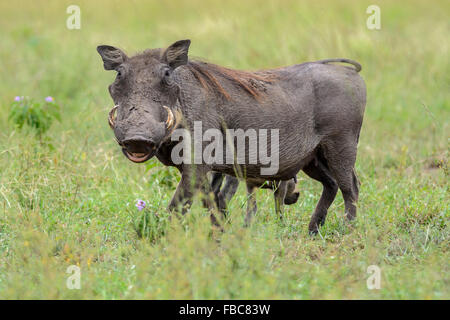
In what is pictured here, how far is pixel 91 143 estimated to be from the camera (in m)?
6.70

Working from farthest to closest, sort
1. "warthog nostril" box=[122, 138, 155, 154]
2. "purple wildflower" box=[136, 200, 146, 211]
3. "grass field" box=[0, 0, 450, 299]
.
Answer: "purple wildflower" box=[136, 200, 146, 211] < "warthog nostril" box=[122, 138, 155, 154] < "grass field" box=[0, 0, 450, 299]

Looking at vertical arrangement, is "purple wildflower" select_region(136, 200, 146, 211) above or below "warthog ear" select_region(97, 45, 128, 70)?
below

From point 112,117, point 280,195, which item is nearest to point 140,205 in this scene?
point 112,117

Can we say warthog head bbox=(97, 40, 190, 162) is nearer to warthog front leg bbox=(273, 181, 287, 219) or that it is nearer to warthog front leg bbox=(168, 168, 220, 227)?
warthog front leg bbox=(168, 168, 220, 227)

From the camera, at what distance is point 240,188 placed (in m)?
5.50

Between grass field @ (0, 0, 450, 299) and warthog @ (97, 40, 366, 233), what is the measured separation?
0.33 m

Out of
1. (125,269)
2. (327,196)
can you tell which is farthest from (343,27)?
(125,269)

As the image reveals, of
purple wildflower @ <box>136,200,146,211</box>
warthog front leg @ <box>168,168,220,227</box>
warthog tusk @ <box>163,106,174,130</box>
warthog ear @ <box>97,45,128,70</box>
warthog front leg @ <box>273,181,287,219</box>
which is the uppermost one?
warthog ear @ <box>97,45,128,70</box>

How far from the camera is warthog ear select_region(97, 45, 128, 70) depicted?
4.19m

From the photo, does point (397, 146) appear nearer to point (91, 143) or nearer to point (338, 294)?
point (91, 143)

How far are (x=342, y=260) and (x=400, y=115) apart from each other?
176 inches

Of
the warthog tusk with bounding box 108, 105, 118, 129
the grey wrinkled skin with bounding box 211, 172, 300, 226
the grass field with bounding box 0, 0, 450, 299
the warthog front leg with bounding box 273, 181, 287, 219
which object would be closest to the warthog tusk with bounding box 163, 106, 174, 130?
the warthog tusk with bounding box 108, 105, 118, 129

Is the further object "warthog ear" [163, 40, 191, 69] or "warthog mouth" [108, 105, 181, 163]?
"warthog ear" [163, 40, 191, 69]

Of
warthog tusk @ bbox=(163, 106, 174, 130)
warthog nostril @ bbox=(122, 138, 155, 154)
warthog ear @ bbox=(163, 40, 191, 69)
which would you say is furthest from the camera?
warthog ear @ bbox=(163, 40, 191, 69)
